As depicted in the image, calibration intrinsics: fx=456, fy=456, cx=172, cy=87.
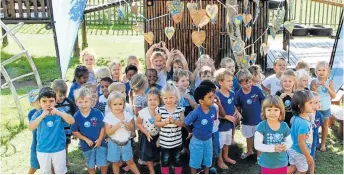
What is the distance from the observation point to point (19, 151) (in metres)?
6.06

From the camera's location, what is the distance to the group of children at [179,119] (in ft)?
14.5

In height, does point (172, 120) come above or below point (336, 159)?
above

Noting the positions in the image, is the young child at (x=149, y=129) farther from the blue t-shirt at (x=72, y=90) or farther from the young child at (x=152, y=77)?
the blue t-shirt at (x=72, y=90)

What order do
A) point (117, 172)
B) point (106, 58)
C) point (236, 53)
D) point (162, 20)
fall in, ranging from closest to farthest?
1. point (117, 172)
2. point (236, 53)
3. point (162, 20)
4. point (106, 58)

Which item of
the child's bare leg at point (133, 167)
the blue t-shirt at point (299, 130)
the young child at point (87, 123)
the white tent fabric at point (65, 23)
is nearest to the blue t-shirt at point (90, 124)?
the young child at point (87, 123)

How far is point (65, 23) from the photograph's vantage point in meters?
6.11

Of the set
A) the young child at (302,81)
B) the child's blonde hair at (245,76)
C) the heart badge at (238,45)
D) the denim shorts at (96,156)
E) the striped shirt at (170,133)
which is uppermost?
the heart badge at (238,45)

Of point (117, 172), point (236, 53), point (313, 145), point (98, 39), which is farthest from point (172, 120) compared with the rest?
point (98, 39)

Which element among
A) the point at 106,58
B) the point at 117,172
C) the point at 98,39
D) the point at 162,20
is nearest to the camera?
the point at 117,172

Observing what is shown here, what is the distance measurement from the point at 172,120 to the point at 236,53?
216 centimetres

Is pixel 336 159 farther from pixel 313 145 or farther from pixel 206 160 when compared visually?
pixel 206 160

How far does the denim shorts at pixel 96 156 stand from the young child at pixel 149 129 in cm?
44

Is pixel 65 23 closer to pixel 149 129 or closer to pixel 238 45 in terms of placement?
pixel 149 129

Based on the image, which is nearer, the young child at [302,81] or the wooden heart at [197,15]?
the young child at [302,81]
